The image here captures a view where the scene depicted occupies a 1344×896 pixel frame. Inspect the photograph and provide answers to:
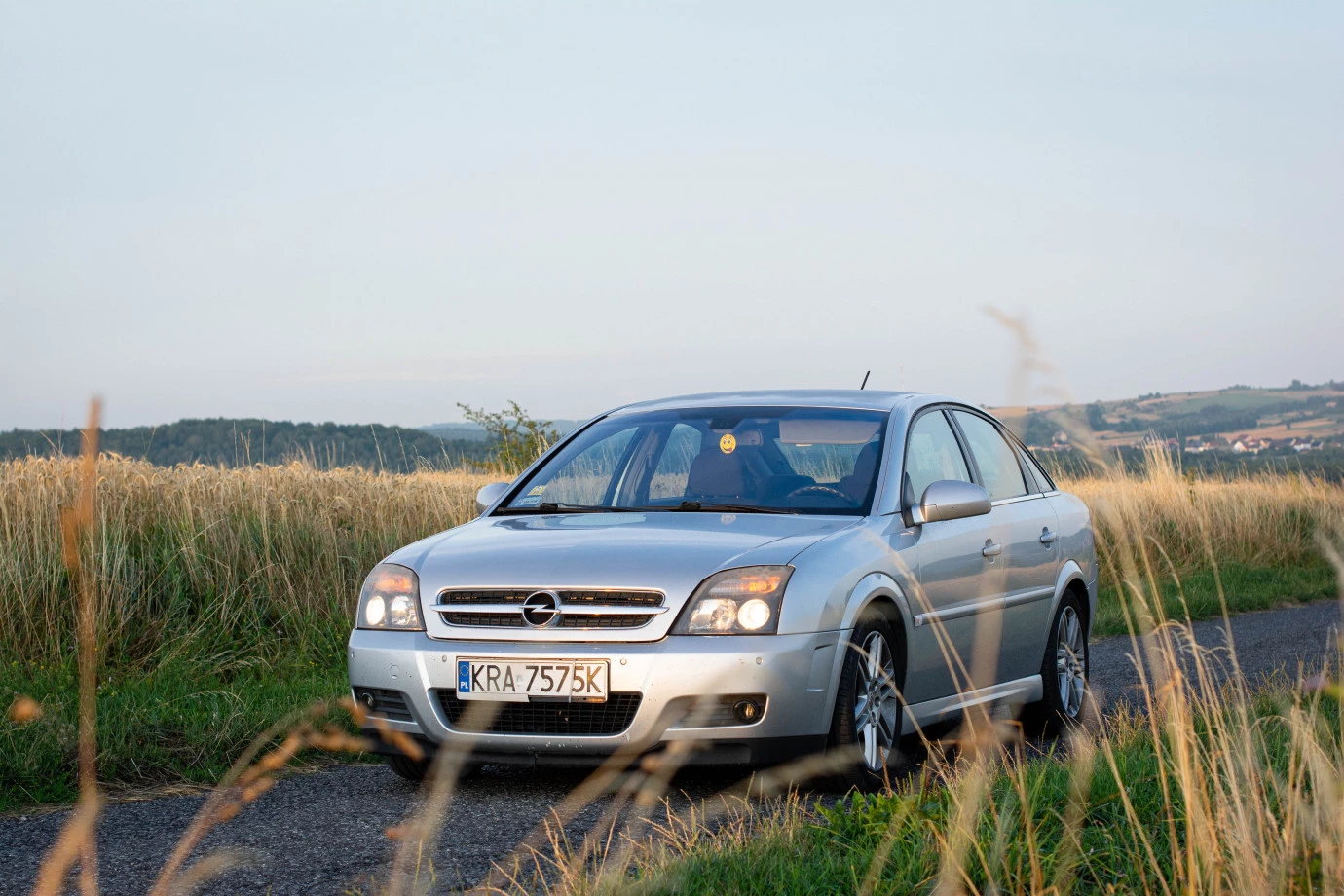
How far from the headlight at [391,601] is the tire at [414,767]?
0.56m

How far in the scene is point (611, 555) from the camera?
17.6 ft

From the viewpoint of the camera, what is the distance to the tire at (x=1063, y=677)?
7.29 metres

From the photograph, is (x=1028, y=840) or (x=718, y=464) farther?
(x=718, y=464)

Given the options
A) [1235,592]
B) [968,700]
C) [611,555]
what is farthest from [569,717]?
[1235,592]

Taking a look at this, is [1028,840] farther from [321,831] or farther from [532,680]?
[321,831]

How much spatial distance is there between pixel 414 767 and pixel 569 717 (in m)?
1.04

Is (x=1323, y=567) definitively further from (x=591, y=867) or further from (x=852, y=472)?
(x=591, y=867)

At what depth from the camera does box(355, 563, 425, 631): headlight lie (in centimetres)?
554

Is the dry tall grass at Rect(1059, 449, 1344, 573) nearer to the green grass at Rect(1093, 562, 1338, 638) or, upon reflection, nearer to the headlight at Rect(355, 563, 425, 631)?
the green grass at Rect(1093, 562, 1338, 638)

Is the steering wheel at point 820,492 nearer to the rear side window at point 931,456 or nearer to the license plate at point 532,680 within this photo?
the rear side window at point 931,456

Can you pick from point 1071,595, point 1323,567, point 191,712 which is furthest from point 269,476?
point 1323,567

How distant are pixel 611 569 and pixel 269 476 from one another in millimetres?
7973

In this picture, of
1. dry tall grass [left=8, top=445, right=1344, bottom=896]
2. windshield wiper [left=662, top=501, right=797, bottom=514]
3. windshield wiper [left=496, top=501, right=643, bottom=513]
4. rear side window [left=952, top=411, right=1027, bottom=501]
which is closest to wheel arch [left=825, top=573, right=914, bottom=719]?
dry tall grass [left=8, top=445, right=1344, bottom=896]

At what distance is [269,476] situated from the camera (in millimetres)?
12547
